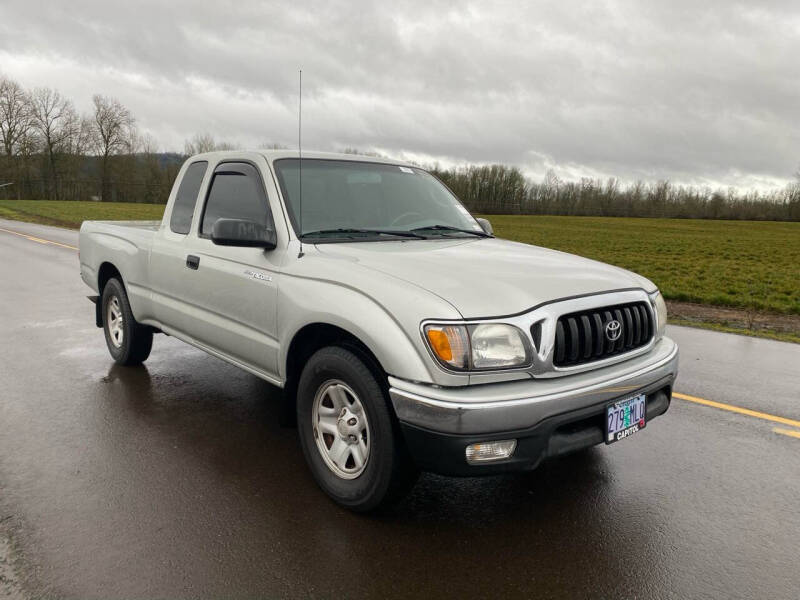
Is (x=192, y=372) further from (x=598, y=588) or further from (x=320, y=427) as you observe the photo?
(x=598, y=588)

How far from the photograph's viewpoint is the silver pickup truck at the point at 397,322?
8.97 ft

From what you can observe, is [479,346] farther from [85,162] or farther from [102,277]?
[85,162]

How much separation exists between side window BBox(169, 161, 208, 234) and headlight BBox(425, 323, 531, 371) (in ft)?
8.94

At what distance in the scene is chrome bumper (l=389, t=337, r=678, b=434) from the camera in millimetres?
2646

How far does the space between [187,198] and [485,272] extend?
276 cm

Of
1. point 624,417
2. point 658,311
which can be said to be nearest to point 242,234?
point 624,417

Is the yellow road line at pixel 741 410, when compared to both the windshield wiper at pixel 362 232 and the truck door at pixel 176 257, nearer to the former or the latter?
the windshield wiper at pixel 362 232

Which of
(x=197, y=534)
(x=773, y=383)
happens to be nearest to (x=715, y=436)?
(x=773, y=383)

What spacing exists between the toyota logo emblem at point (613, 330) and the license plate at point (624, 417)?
0.32m

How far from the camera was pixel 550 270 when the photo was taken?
338cm

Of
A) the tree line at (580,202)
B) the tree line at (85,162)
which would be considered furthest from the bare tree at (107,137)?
the tree line at (580,202)

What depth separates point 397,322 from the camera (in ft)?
9.32

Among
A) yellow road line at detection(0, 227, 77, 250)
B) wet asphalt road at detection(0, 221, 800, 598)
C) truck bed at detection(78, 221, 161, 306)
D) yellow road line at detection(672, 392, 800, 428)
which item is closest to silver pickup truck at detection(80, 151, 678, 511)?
wet asphalt road at detection(0, 221, 800, 598)

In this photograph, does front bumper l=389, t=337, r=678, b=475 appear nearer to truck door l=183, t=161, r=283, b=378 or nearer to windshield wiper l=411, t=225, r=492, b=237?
truck door l=183, t=161, r=283, b=378
